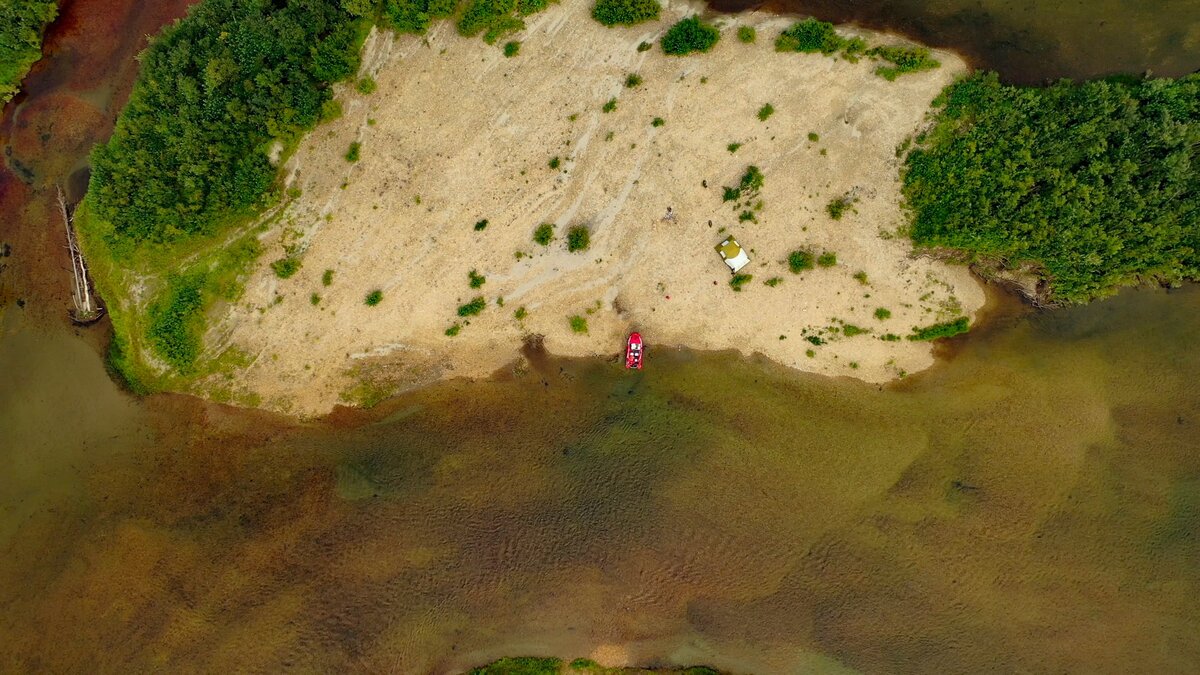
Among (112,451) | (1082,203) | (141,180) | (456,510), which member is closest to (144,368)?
(112,451)

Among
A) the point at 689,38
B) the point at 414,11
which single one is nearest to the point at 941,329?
the point at 689,38

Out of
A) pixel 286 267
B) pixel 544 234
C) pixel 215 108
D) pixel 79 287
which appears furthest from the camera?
pixel 79 287

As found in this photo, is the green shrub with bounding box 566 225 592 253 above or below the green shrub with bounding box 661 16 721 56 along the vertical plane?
below

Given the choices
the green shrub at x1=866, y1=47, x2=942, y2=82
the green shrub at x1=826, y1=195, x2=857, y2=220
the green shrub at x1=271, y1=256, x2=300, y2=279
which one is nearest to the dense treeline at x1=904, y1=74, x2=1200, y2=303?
the green shrub at x1=866, y1=47, x2=942, y2=82

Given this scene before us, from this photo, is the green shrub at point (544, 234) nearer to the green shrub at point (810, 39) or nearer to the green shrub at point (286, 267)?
the green shrub at point (286, 267)

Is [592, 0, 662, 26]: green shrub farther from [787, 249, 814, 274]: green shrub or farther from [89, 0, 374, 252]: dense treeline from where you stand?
[787, 249, 814, 274]: green shrub

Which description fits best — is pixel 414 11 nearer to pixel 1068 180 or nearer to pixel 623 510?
pixel 623 510

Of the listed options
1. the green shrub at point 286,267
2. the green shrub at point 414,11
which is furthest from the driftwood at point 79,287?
the green shrub at point 414,11
